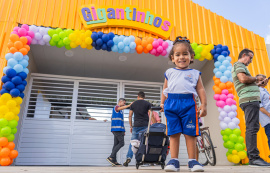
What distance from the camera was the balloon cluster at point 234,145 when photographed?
15.4 feet

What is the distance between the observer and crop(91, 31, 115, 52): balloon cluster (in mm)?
5027

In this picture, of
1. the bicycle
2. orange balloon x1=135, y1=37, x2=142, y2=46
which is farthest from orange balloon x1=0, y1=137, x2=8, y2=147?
the bicycle

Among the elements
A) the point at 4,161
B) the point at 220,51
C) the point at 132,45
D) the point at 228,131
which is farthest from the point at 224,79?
the point at 4,161

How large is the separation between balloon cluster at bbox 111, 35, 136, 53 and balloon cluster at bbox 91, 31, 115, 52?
8 cm

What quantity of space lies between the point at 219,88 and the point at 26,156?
5179 mm

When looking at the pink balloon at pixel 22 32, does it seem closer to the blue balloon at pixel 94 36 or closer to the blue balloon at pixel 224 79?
the blue balloon at pixel 94 36

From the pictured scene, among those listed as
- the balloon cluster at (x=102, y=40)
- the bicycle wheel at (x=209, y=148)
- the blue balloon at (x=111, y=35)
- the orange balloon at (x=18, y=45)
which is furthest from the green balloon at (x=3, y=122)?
the bicycle wheel at (x=209, y=148)

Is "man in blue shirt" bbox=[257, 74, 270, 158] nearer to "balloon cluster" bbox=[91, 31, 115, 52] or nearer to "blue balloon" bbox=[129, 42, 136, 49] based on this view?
"blue balloon" bbox=[129, 42, 136, 49]

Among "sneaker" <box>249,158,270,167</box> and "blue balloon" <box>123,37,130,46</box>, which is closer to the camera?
"sneaker" <box>249,158,270,167</box>

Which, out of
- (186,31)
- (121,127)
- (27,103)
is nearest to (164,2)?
(186,31)

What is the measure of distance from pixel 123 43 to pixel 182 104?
Result: 3391mm

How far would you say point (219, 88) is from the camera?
536 centimetres

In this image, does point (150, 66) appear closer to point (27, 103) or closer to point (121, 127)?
point (121, 127)

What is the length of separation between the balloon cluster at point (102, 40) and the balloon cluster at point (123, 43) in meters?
0.08
